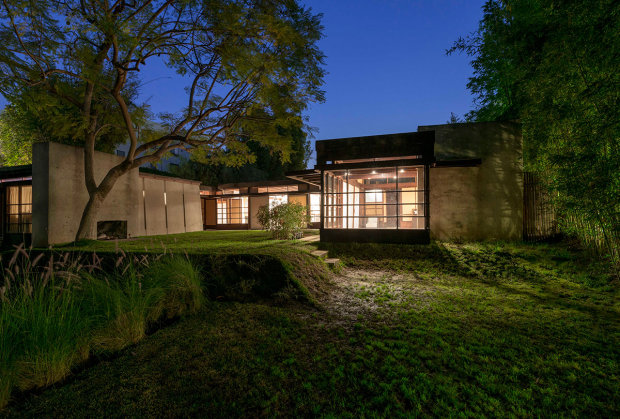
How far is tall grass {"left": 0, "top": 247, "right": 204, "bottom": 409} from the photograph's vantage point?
7.31 ft

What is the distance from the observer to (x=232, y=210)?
1789 centimetres

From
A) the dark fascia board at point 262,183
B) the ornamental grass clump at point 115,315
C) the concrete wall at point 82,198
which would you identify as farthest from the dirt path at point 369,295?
the dark fascia board at point 262,183

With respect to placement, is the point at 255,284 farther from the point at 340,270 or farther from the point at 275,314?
the point at 340,270

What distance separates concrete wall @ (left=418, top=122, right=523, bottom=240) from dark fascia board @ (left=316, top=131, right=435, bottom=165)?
1438 millimetres

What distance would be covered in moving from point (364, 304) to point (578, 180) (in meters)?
3.82

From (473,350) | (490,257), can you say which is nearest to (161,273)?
(473,350)

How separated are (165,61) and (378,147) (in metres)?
6.36

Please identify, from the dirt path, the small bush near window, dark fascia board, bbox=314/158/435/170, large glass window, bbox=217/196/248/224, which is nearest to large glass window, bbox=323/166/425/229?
dark fascia board, bbox=314/158/435/170

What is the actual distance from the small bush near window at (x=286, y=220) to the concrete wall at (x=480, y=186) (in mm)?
4215

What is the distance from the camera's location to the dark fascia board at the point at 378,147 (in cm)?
774

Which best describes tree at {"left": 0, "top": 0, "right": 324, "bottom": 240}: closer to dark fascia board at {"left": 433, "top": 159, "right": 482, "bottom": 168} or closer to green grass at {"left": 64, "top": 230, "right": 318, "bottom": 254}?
green grass at {"left": 64, "top": 230, "right": 318, "bottom": 254}

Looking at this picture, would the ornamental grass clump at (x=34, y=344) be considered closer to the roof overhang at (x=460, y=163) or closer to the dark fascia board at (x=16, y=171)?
the roof overhang at (x=460, y=163)

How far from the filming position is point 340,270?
20.2 feet

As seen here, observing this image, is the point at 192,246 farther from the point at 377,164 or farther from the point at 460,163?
the point at 460,163
